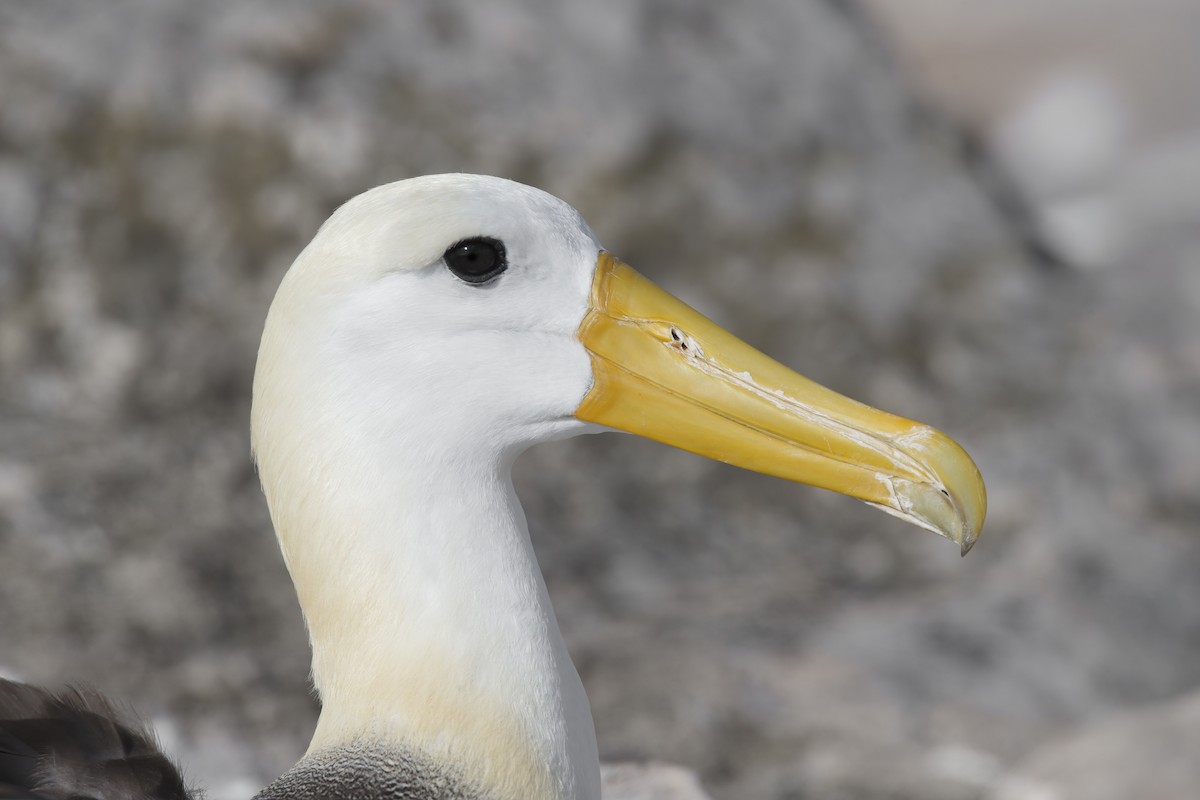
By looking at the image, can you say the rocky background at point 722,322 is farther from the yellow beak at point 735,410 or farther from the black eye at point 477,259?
the black eye at point 477,259

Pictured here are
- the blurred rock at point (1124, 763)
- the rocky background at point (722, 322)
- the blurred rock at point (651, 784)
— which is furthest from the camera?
the rocky background at point (722, 322)

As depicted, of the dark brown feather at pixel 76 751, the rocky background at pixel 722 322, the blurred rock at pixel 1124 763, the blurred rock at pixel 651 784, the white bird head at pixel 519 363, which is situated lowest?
the dark brown feather at pixel 76 751

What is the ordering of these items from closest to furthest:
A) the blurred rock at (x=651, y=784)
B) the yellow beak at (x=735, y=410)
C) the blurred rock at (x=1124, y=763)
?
the yellow beak at (x=735, y=410), the blurred rock at (x=651, y=784), the blurred rock at (x=1124, y=763)

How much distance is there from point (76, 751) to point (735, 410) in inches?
56.5

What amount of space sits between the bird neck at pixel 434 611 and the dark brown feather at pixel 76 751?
384mm

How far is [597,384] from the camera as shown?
8.37 ft

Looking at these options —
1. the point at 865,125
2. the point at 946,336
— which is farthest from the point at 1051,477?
the point at 865,125

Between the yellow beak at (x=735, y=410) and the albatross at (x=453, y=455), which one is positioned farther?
the yellow beak at (x=735, y=410)

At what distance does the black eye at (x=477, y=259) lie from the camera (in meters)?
2.42

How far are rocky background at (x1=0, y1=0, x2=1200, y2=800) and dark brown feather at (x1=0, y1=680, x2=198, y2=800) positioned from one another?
5.41 ft

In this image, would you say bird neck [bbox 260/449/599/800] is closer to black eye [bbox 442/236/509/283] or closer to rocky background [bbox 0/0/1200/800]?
black eye [bbox 442/236/509/283]

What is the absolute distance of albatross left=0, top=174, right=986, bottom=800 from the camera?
2375 mm

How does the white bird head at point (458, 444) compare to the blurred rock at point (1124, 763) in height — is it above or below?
below

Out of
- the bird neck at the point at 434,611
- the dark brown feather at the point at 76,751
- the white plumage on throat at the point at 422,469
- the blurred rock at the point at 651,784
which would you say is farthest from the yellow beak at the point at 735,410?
the blurred rock at the point at 651,784
